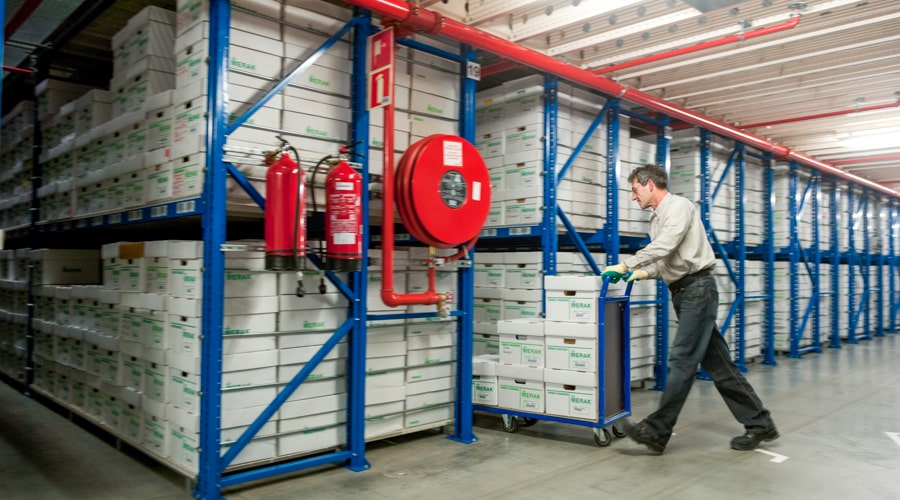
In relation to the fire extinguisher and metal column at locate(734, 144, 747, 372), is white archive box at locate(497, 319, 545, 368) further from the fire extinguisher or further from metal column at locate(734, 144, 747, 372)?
metal column at locate(734, 144, 747, 372)

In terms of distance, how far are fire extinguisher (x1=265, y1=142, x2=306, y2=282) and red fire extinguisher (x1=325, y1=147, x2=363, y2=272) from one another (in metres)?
0.21

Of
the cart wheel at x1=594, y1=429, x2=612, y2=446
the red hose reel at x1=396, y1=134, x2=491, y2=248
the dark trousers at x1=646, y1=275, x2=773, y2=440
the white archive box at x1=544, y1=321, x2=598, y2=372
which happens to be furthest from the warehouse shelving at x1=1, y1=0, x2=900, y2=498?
the dark trousers at x1=646, y1=275, x2=773, y2=440

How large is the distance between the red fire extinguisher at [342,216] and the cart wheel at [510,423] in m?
2.35

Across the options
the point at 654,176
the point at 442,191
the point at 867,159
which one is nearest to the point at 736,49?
the point at 654,176

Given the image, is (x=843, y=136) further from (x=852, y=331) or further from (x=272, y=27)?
(x=272, y=27)

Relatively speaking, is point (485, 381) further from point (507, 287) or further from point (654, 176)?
point (654, 176)

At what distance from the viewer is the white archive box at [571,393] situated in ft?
16.8

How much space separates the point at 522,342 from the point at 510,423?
0.74 meters

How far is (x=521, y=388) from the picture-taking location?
217 inches

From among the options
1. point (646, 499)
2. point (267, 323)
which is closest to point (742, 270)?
point (646, 499)

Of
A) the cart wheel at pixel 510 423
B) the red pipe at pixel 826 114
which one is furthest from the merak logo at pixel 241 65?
the red pipe at pixel 826 114

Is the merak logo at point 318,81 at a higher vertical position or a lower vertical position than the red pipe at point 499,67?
lower

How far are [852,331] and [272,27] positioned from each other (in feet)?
45.7

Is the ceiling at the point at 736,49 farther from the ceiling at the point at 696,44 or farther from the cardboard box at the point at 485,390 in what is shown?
the cardboard box at the point at 485,390
